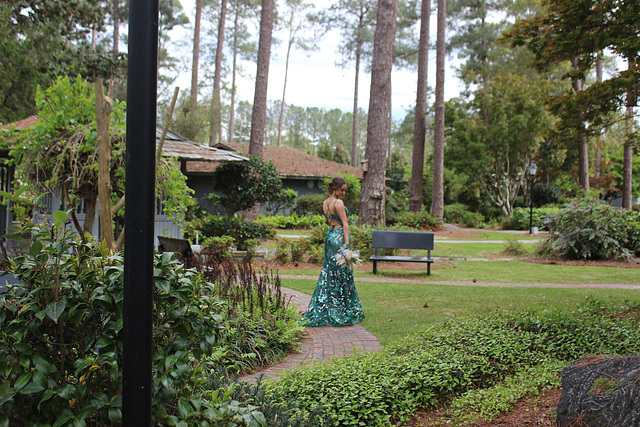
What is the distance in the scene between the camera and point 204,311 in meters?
2.49

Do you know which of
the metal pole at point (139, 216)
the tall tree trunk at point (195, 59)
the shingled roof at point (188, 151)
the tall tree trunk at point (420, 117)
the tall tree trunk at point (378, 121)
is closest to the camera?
the metal pole at point (139, 216)

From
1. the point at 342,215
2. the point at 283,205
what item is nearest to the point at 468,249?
the point at 342,215

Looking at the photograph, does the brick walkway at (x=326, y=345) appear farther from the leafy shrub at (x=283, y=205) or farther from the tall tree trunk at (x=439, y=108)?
the leafy shrub at (x=283, y=205)

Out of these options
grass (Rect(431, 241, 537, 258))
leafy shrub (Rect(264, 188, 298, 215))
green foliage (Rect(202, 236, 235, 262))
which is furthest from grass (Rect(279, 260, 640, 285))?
leafy shrub (Rect(264, 188, 298, 215))

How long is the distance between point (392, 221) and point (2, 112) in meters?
18.6

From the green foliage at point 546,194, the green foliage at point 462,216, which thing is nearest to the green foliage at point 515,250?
the green foliage at point 462,216

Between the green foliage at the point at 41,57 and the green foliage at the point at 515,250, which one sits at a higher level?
the green foliage at the point at 41,57

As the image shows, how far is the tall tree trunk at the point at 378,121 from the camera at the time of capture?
14.2m

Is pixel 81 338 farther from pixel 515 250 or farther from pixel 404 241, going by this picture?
pixel 515 250

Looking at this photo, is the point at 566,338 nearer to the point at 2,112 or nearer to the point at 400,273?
the point at 400,273

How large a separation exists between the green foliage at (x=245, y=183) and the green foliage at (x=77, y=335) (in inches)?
446

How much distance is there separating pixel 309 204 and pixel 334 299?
2103 cm

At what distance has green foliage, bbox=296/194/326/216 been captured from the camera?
1066 inches

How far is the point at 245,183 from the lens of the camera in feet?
45.1
